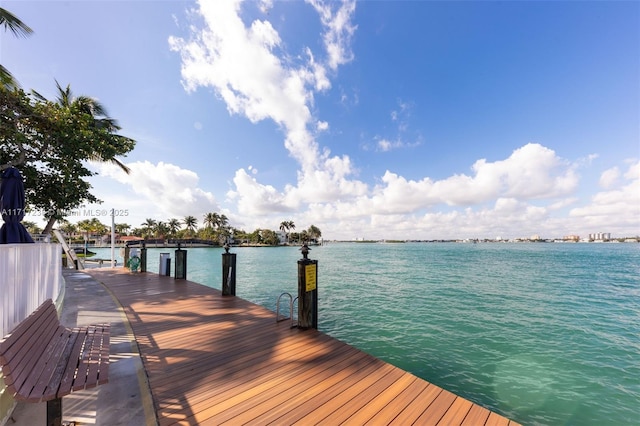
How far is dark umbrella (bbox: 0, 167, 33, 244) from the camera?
5.32 meters

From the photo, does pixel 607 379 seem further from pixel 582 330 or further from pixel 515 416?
pixel 582 330

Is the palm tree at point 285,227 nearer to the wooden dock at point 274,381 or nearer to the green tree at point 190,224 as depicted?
the green tree at point 190,224

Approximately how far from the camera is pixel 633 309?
14570 mm

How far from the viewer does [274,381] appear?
365 cm

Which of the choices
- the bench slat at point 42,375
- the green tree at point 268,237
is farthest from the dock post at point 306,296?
the green tree at point 268,237

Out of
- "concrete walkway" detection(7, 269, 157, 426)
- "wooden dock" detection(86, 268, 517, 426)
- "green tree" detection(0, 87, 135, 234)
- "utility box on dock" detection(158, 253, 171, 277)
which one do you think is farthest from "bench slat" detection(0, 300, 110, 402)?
"green tree" detection(0, 87, 135, 234)

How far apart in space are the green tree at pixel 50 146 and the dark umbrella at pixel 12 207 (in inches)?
256

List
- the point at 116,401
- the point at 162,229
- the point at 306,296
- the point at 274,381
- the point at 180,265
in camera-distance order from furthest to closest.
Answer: the point at 162,229, the point at 180,265, the point at 306,296, the point at 274,381, the point at 116,401

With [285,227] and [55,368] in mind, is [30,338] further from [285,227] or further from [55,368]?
[285,227]

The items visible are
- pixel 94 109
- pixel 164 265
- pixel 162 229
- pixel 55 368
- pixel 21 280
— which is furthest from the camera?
pixel 162 229

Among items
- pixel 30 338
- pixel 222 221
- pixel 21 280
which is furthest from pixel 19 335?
pixel 222 221

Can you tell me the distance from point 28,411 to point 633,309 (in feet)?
79.5

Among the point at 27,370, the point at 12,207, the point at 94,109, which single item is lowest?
the point at 27,370

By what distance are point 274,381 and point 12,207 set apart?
6.77m
